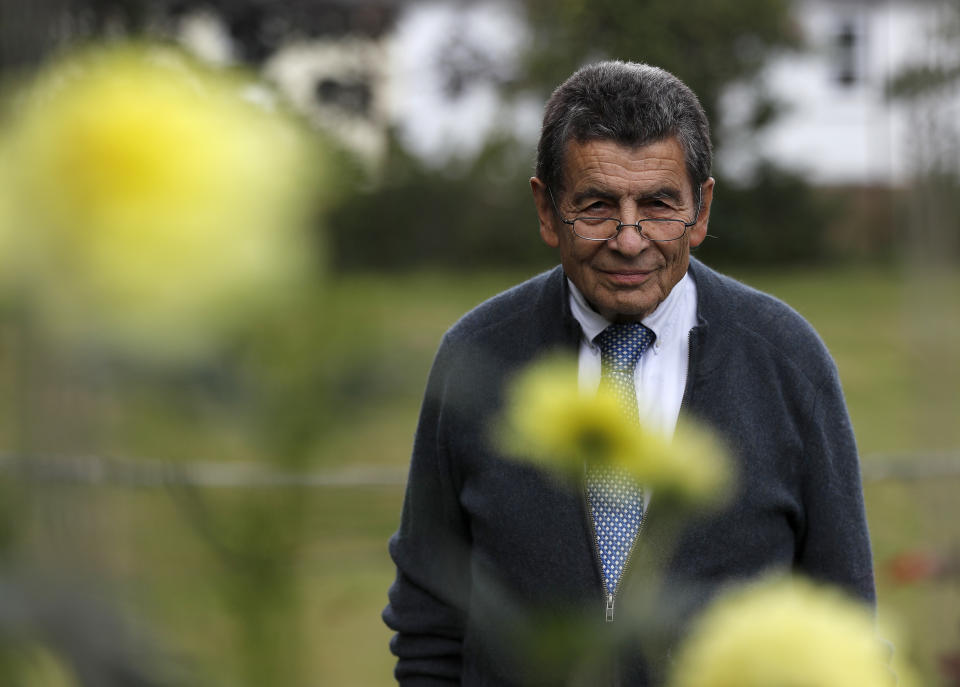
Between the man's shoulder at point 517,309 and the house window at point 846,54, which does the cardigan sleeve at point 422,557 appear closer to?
the man's shoulder at point 517,309

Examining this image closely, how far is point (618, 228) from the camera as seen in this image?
141cm

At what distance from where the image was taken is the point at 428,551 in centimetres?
167

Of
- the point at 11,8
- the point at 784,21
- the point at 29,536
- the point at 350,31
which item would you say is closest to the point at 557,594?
the point at 11,8

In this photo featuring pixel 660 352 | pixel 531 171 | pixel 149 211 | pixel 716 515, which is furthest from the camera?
pixel 531 171

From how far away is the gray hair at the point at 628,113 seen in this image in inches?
55.4

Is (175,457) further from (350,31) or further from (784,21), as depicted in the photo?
(784,21)

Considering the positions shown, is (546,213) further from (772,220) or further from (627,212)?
(772,220)

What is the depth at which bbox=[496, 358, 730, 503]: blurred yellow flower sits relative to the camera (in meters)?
0.42

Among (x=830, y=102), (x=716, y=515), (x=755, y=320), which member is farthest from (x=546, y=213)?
(x=830, y=102)

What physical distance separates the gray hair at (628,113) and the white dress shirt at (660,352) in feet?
0.64

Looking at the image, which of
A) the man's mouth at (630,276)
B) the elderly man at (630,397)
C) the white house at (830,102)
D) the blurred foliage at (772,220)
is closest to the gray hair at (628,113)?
the elderly man at (630,397)

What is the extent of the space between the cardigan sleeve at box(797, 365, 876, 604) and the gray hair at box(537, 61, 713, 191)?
39cm

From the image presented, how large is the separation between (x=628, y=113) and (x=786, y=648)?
1147 mm

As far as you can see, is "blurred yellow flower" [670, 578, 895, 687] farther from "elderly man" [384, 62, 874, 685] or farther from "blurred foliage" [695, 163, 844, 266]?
"blurred foliage" [695, 163, 844, 266]
